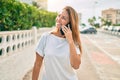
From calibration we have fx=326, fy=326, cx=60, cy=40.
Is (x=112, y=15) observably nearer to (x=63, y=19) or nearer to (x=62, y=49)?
(x=63, y=19)

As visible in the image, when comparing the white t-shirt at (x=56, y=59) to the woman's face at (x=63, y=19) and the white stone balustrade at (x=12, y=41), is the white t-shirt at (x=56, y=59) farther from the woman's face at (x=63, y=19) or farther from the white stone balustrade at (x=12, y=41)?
the white stone balustrade at (x=12, y=41)

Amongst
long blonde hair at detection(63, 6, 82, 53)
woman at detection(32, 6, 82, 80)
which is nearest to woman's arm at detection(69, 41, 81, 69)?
woman at detection(32, 6, 82, 80)

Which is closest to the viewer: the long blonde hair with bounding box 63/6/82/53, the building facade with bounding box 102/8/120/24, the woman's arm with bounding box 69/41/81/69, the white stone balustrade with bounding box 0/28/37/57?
the woman's arm with bounding box 69/41/81/69

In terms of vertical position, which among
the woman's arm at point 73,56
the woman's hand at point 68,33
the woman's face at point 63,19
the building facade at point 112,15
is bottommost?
the building facade at point 112,15

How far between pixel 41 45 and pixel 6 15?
15.7 ft

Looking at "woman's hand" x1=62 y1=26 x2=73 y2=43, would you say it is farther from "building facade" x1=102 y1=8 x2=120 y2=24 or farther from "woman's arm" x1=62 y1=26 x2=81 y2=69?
"building facade" x1=102 y1=8 x2=120 y2=24

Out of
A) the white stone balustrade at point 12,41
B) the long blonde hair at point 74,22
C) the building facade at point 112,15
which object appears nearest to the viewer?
the long blonde hair at point 74,22

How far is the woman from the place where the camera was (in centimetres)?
315

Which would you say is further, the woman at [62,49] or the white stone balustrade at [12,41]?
the white stone balustrade at [12,41]

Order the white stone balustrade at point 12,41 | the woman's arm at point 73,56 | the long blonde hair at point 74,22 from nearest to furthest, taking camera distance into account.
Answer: the woman's arm at point 73,56 → the long blonde hair at point 74,22 → the white stone balustrade at point 12,41

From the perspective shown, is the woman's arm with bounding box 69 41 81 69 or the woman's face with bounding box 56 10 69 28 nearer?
the woman's arm with bounding box 69 41 81 69

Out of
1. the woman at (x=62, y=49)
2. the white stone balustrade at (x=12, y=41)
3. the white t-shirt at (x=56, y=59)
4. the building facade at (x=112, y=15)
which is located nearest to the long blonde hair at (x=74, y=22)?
the woman at (x=62, y=49)

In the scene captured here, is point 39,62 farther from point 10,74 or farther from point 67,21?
point 10,74

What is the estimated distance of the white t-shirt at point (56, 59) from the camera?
315cm
